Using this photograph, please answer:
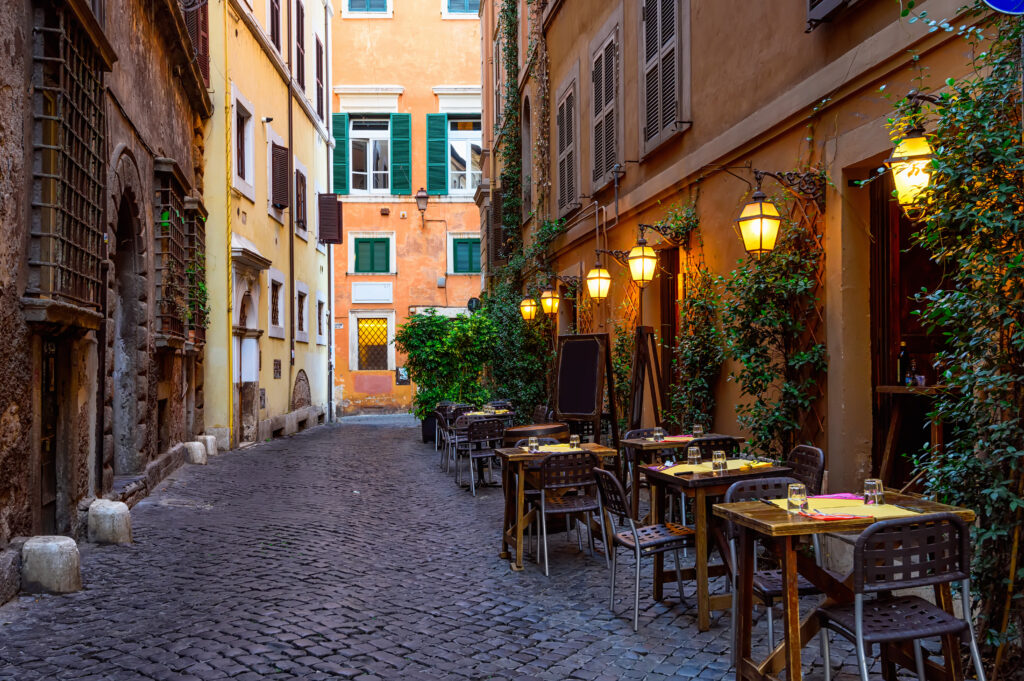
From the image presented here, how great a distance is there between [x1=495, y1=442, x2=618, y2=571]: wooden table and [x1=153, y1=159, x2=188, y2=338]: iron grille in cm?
568

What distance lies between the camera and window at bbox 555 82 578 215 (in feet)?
41.4

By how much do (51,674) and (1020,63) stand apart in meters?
5.25

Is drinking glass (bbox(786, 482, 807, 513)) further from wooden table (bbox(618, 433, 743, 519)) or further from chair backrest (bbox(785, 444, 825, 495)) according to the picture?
wooden table (bbox(618, 433, 743, 519))

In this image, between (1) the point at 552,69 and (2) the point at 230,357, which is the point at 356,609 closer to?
(2) the point at 230,357

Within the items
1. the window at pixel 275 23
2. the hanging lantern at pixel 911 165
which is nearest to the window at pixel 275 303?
the window at pixel 275 23

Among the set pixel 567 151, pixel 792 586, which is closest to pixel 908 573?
pixel 792 586

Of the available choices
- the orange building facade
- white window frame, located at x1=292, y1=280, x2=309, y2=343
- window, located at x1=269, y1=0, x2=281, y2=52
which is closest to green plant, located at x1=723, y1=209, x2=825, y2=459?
window, located at x1=269, y1=0, x2=281, y2=52

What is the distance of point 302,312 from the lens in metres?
20.8

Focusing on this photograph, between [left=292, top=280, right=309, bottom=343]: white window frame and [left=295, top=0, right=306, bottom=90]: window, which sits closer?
[left=292, top=280, right=309, bottom=343]: white window frame

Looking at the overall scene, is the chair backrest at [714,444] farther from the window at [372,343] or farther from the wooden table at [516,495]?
the window at [372,343]

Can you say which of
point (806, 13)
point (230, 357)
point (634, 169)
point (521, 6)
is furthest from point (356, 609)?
point (521, 6)

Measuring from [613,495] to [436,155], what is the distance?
23.3 metres

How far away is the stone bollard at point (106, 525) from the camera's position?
6785 mm

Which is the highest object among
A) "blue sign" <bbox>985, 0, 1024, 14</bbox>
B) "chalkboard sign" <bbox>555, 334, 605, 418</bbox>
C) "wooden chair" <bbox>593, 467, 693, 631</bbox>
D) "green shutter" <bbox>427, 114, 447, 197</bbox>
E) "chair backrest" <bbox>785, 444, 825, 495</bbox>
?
"green shutter" <bbox>427, 114, 447, 197</bbox>
